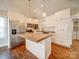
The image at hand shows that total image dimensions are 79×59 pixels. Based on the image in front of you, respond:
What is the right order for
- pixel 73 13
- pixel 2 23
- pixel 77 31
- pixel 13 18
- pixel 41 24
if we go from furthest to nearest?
pixel 41 24
pixel 77 31
pixel 73 13
pixel 2 23
pixel 13 18

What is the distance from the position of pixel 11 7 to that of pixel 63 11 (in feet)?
11.7

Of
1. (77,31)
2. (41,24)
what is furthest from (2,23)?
(77,31)

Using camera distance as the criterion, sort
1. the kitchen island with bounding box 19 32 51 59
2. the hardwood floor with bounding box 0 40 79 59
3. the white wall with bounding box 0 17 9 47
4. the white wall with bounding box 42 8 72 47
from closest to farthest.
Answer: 1. the kitchen island with bounding box 19 32 51 59
2. the hardwood floor with bounding box 0 40 79 59
3. the white wall with bounding box 42 8 72 47
4. the white wall with bounding box 0 17 9 47

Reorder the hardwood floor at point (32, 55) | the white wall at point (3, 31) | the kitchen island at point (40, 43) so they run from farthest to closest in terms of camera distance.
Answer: the white wall at point (3, 31) → the hardwood floor at point (32, 55) → the kitchen island at point (40, 43)

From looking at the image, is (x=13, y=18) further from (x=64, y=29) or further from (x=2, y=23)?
(x=64, y=29)

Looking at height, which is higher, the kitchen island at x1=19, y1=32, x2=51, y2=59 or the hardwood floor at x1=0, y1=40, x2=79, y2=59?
the kitchen island at x1=19, y1=32, x2=51, y2=59

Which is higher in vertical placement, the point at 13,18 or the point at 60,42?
the point at 13,18

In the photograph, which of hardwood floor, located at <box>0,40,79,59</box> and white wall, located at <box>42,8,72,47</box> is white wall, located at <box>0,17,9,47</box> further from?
white wall, located at <box>42,8,72,47</box>

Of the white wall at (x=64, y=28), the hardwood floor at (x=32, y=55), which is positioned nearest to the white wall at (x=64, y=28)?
the white wall at (x=64, y=28)

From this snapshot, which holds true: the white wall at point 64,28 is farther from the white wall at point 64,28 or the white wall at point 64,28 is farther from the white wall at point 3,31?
the white wall at point 3,31

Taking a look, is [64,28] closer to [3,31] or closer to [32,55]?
[32,55]

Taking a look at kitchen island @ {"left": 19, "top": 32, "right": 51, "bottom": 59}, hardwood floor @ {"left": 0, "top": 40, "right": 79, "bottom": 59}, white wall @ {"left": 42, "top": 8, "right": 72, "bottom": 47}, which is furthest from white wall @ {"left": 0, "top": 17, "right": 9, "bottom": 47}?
white wall @ {"left": 42, "top": 8, "right": 72, "bottom": 47}

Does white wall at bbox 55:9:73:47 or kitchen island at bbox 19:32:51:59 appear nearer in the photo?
kitchen island at bbox 19:32:51:59

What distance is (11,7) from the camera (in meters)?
5.02
